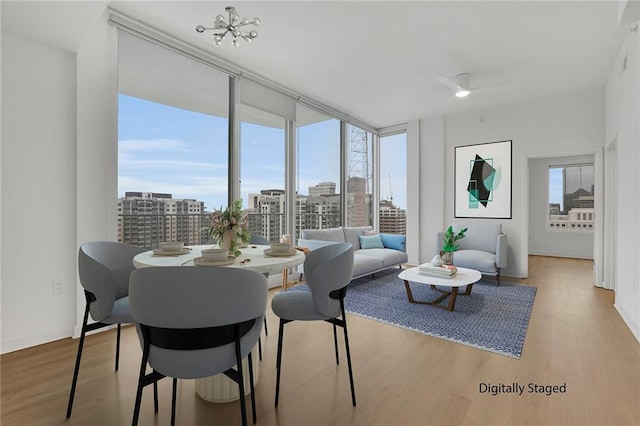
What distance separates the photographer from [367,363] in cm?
223

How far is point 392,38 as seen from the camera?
3135 millimetres

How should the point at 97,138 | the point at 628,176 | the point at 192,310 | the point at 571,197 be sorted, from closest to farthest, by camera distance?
the point at 192,310 → the point at 97,138 → the point at 628,176 → the point at 571,197

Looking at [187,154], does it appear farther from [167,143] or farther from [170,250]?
[170,250]

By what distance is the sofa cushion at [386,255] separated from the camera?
4.74m

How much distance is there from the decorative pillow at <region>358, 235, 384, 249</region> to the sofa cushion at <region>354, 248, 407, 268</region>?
0.50 ft

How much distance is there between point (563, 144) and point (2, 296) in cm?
665

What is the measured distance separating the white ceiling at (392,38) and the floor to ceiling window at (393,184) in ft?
6.45

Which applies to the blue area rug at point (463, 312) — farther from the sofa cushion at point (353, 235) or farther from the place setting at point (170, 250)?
the place setting at point (170, 250)

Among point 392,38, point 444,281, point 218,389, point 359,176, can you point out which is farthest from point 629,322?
point 359,176

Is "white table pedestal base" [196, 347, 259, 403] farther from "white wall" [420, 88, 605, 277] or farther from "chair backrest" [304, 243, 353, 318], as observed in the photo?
"white wall" [420, 88, 605, 277]

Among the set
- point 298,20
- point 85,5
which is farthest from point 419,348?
point 85,5

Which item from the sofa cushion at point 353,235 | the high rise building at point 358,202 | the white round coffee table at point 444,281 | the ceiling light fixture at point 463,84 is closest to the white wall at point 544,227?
the high rise building at point 358,202

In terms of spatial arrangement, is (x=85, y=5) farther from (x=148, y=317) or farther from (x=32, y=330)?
(x=32, y=330)

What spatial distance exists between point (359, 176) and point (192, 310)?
5.37m
